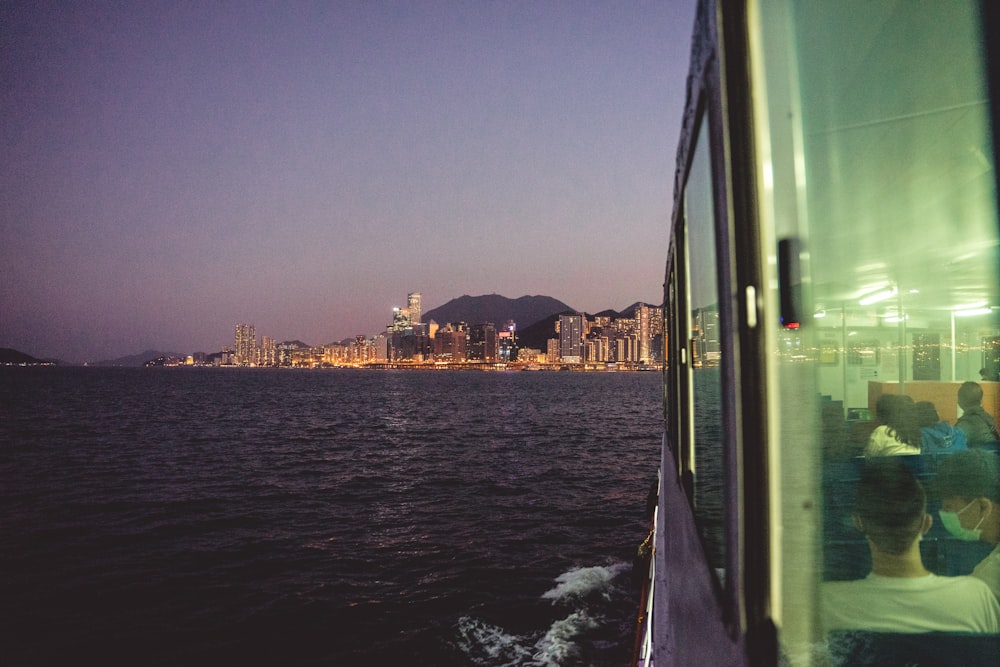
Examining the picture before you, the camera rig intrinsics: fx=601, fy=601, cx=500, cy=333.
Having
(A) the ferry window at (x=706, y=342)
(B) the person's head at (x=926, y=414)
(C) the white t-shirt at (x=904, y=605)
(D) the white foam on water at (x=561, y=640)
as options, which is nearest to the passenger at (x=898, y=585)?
(C) the white t-shirt at (x=904, y=605)

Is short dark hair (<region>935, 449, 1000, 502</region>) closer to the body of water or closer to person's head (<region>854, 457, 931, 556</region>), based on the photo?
person's head (<region>854, 457, 931, 556</region>)

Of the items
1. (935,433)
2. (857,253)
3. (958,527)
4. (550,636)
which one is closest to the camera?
(958,527)

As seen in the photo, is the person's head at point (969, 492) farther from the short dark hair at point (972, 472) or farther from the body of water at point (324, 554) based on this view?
the body of water at point (324, 554)

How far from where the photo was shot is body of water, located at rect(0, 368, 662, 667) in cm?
958

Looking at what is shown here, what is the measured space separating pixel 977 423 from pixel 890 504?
51 cm

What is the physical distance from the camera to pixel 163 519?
17812 millimetres

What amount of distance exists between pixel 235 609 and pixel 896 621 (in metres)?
11.9

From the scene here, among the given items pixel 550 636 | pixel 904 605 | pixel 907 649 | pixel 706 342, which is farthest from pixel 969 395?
pixel 550 636

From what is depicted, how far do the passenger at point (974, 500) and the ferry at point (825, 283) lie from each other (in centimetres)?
4

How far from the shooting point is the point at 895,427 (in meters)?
1.39

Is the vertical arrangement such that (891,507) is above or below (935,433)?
below

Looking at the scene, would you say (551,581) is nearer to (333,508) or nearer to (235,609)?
(235,609)

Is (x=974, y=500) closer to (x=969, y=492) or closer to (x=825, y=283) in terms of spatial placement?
(x=969, y=492)

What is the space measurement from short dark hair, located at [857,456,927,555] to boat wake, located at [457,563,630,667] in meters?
8.30
